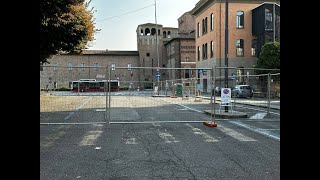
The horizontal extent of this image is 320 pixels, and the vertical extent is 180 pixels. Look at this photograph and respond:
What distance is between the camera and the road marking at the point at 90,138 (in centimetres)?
882

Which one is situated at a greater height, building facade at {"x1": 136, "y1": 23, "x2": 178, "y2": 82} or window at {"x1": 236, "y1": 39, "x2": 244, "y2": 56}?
building facade at {"x1": 136, "y1": 23, "x2": 178, "y2": 82}

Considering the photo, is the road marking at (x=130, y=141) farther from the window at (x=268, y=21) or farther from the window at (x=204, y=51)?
the window at (x=204, y=51)

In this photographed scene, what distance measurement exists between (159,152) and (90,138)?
2.86 metres

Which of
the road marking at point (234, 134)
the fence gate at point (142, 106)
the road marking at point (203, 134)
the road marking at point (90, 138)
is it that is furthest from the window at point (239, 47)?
the road marking at point (90, 138)

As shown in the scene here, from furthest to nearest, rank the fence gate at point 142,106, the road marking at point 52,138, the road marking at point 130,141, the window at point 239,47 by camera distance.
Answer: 1. the window at point 239,47
2. the fence gate at point 142,106
3. the road marking at point 130,141
4. the road marking at point 52,138

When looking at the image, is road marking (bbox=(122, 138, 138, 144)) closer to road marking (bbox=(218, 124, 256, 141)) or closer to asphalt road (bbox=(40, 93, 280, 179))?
asphalt road (bbox=(40, 93, 280, 179))

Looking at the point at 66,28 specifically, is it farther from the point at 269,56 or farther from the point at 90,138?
the point at 269,56

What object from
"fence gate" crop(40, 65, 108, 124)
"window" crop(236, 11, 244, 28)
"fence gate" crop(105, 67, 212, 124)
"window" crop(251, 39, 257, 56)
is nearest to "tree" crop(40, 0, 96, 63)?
"fence gate" crop(40, 65, 108, 124)

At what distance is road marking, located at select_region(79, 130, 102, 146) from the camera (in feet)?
28.9

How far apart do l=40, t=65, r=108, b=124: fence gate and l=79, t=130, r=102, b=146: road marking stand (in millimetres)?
1755

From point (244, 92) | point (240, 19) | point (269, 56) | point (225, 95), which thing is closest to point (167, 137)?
point (225, 95)

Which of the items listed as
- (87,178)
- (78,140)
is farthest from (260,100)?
(87,178)

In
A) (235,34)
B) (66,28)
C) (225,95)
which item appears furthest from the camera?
(235,34)

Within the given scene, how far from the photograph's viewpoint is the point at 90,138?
9641 mm
